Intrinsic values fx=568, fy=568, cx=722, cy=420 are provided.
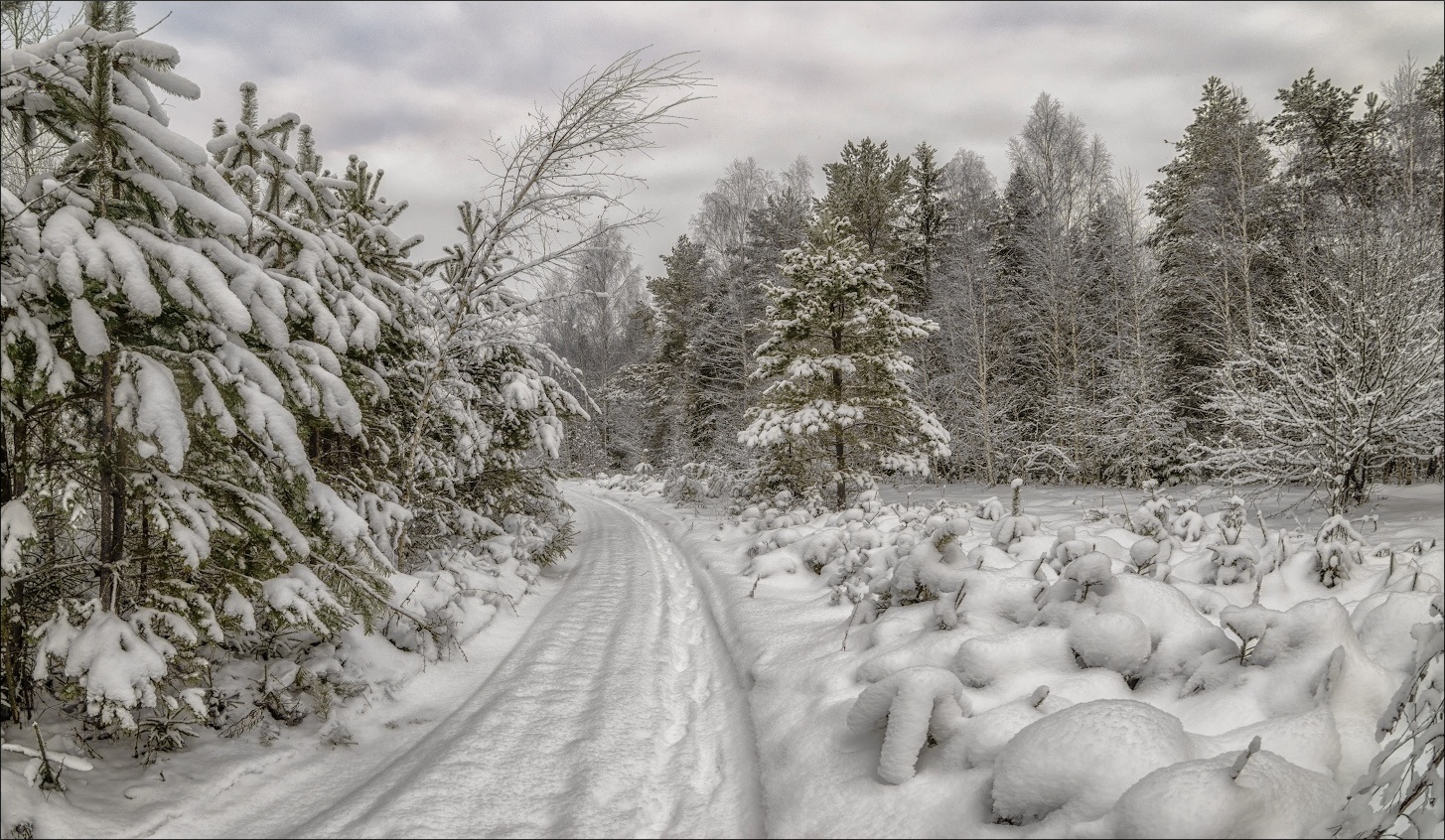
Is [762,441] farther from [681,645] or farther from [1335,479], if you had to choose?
[1335,479]

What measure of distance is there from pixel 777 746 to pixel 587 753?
120 centimetres

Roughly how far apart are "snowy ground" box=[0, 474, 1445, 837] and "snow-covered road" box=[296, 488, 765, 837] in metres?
0.02

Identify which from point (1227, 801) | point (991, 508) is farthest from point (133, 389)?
point (991, 508)

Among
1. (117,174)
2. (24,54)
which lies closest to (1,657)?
(117,174)

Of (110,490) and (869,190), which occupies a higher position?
(869,190)

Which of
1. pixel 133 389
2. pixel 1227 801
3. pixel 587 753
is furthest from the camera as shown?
pixel 587 753

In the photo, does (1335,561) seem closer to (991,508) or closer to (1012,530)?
(1012,530)

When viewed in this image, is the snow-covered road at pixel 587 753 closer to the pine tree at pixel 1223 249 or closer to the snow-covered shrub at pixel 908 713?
the snow-covered shrub at pixel 908 713

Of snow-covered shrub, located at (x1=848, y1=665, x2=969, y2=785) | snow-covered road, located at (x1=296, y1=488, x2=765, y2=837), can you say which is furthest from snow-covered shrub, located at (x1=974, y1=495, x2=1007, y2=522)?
snow-covered shrub, located at (x1=848, y1=665, x2=969, y2=785)

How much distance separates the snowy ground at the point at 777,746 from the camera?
237cm

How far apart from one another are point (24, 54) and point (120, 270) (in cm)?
120

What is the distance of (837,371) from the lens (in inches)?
492

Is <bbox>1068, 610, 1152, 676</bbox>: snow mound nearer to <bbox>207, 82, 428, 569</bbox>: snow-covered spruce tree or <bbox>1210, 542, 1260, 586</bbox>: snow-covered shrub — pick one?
<bbox>1210, 542, 1260, 586</bbox>: snow-covered shrub

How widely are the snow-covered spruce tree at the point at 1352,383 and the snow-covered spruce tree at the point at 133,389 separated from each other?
9.71 meters
